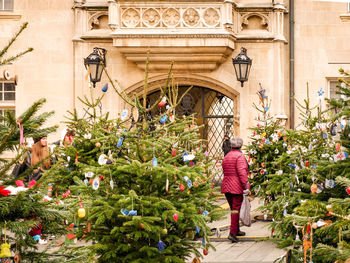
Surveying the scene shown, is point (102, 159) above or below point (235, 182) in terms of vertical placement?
above

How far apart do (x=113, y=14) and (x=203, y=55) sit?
7.49ft

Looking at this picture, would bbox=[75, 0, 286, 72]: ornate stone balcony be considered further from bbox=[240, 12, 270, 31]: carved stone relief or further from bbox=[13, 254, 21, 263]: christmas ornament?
bbox=[13, 254, 21, 263]: christmas ornament

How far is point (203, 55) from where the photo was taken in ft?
57.3

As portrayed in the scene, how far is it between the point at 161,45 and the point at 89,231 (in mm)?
10943

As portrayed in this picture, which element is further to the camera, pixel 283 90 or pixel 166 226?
pixel 283 90

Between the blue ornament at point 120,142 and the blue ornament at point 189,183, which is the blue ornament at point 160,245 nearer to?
the blue ornament at point 189,183

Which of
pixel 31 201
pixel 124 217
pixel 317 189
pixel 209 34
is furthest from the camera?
pixel 209 34

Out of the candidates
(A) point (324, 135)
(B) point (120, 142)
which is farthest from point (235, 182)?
(B) point (120, 142)

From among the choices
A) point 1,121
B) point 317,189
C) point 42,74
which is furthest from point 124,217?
point 42,74

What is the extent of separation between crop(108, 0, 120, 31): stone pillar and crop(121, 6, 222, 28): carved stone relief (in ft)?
0.42

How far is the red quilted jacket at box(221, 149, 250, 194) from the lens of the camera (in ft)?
36.8

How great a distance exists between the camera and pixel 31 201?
4.16m

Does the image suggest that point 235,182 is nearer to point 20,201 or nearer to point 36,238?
point 36,238

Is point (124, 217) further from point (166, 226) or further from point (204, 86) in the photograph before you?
point (204, 86)
